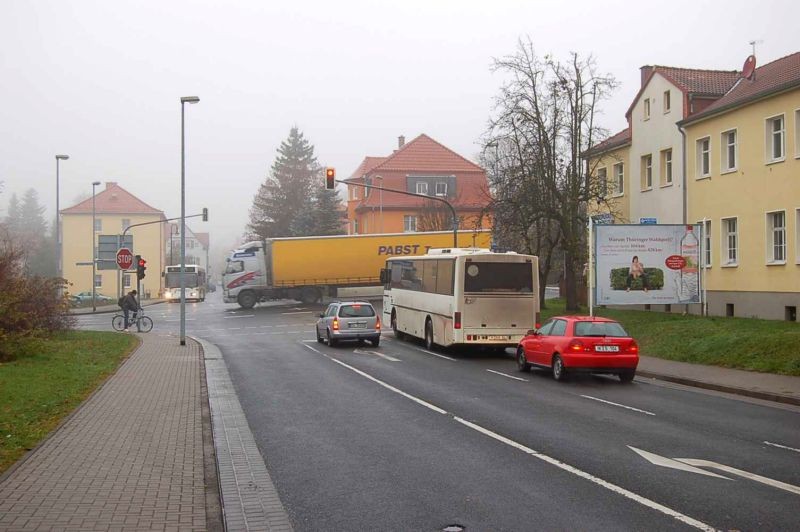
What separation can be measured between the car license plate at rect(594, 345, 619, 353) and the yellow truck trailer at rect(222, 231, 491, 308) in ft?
113

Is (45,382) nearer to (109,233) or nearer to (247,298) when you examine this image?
(247,298)

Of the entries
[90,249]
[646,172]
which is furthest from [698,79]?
[90,249]

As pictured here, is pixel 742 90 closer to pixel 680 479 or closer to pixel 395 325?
pixel 395 325

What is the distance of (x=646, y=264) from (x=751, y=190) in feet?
22.4

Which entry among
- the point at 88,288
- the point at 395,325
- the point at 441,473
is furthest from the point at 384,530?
the point at 88,288

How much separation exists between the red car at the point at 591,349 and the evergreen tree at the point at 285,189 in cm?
7555

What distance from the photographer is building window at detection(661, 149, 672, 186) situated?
38.3 m

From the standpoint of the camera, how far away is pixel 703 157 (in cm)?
3550

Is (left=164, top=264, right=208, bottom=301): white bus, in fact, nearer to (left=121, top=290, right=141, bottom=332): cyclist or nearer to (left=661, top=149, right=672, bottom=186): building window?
(left=121, top=290, right=141, bottom=332): cyclist

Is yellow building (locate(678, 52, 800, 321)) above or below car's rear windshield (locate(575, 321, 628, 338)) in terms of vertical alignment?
above

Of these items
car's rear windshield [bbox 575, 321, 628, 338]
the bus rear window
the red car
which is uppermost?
the bus rear window

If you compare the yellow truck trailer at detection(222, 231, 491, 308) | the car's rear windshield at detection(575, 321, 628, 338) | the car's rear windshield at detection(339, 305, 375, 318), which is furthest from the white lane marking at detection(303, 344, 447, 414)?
the yellow truck trailer at detection(222, 231, 491, 308)

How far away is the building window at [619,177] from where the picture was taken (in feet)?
142

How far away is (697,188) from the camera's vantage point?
1385 inches
